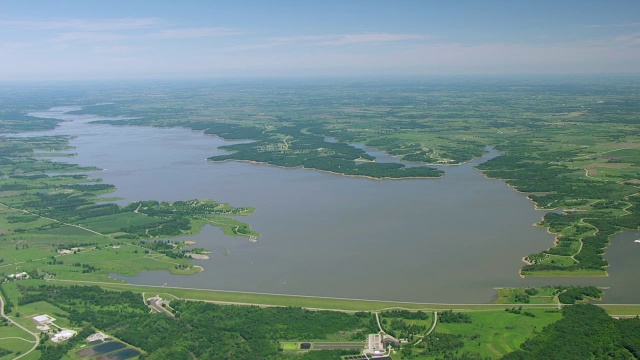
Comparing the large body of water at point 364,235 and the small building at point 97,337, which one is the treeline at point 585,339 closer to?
the large body of water at point 364,235

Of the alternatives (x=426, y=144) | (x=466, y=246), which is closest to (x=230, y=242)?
(x=466, y=246)

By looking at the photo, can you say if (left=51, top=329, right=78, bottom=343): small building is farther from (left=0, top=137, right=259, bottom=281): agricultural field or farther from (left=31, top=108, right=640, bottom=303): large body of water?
(left=0, top=137, right=259, bottom=281): agricultural field

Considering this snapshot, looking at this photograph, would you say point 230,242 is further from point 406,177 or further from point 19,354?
point 406,177

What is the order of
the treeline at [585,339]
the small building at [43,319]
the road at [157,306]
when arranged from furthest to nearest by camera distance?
1. the road at [157,306]
2. the small building at [43,319]
3. the treeline at [585,339]

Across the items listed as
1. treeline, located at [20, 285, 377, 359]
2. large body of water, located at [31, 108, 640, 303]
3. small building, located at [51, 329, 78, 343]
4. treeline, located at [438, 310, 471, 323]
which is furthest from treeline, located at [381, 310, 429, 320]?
small building, located at [51, 329, 78, 343]

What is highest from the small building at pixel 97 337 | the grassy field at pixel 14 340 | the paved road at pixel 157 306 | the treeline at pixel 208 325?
the treeline at pixel 208 325

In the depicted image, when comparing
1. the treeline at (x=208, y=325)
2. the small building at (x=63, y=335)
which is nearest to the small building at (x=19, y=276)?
the treeline at (x=208, y=325)
